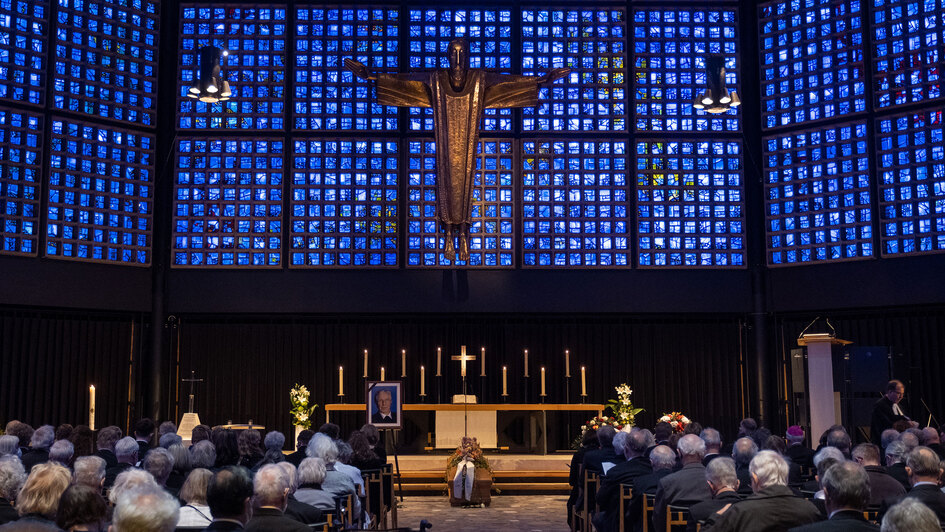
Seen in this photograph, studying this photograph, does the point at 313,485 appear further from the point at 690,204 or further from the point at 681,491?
the point at 690,204

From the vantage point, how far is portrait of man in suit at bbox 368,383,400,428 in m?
10.2

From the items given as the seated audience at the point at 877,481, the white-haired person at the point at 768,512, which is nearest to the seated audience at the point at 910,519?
the white-haired person at the point at 768,512

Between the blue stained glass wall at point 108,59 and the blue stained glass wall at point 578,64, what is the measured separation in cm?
655

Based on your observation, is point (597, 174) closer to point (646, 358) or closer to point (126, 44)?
point (646, 358)

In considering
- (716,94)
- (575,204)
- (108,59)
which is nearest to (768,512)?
(716,94)

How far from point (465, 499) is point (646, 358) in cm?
571

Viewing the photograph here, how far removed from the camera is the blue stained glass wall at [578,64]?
17516 millimetres

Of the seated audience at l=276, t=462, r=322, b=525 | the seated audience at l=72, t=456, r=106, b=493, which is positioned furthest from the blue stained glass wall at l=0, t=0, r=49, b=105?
the seated audience at l=276, t=462, r=322, b=525

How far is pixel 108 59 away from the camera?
16625 mm

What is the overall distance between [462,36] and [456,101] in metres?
2.12

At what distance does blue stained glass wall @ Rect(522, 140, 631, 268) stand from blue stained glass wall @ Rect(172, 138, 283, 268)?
4.41m

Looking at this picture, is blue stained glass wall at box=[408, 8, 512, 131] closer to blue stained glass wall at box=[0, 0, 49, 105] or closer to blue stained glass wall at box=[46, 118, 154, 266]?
blue stained glass wall at box=[46, 118, 154, 266]

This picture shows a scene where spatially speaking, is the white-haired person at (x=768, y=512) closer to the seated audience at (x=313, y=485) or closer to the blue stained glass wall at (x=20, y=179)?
Result: the seated audience at (x=313, y=485)

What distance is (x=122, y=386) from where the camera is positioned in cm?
1656
